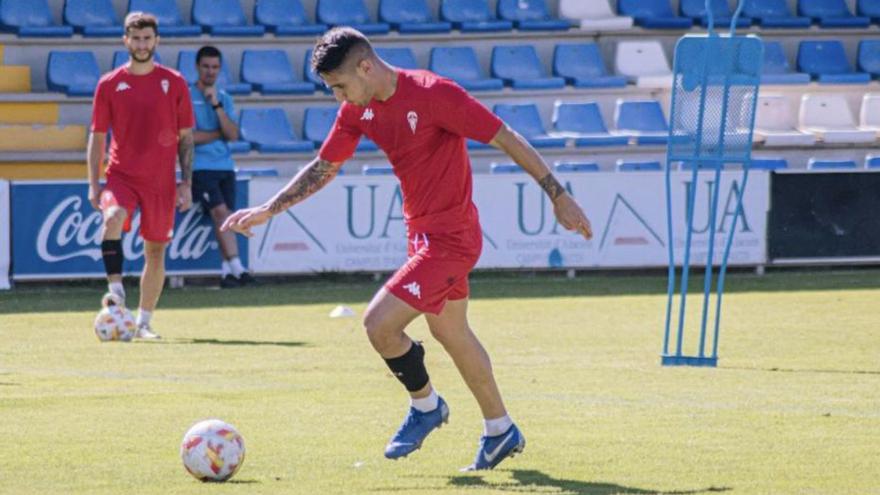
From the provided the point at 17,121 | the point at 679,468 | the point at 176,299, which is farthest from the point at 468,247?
the point at 17,121

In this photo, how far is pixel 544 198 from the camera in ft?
61.7

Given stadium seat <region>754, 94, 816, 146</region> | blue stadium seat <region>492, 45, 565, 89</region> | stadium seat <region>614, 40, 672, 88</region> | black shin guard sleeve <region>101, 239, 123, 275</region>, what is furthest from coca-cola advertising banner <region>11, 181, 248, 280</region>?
stadium seat <region>754, 94, 816, 146</region>

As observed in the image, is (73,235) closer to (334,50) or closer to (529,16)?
(529,16)

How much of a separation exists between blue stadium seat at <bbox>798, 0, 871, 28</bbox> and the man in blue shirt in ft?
34.6

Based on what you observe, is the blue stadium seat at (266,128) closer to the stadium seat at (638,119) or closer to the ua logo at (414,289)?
the stadium seat at (638,119)

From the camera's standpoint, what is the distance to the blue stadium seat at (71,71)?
68.8ft

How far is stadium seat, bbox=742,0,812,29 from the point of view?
24.2m

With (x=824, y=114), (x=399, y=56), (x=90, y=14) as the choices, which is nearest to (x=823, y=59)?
(x=824, y=114)

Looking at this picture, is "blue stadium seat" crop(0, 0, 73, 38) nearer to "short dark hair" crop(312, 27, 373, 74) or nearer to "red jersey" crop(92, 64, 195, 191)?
"red jersey" crop(92, 64, 195, 191)

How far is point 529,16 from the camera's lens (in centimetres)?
2361

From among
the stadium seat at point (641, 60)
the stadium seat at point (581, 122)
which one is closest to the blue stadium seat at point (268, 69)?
the stadium seat at point (581, 122)

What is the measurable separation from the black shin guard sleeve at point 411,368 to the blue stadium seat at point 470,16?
15637 millimetres

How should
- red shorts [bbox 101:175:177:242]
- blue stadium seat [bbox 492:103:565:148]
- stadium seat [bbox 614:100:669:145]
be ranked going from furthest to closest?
stadium seat [bbox 614:100:669:145] < blue stadium seat [bbox 492:103:565:148] < red shorts [bbox 101:175:177:242]

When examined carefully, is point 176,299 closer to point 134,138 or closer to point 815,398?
point 134,138
